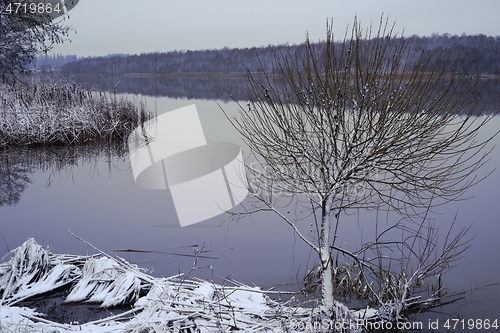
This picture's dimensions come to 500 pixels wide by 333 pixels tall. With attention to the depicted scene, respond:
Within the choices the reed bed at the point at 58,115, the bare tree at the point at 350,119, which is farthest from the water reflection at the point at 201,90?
the bare tree at the point at 350,119

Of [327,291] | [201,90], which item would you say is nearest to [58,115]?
[327,291]

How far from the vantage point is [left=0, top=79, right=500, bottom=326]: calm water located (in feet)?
19.8

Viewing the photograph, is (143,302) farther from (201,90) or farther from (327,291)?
(201,90)

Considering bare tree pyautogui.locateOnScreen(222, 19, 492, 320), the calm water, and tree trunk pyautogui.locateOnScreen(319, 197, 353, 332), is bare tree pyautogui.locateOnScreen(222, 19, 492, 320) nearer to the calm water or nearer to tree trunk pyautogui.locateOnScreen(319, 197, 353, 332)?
tree trunk pyautogui.locateOnScreen(319, 197, 353, 332)

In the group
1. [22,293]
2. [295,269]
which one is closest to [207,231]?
[295,269]

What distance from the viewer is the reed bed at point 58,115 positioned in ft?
44.3

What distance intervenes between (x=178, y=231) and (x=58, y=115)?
7.68 meters

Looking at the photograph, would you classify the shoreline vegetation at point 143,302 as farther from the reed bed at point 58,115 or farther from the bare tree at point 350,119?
the reed bed at point 58,115

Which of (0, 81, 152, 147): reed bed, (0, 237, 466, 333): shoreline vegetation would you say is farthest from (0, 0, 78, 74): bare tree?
(0, 237, 466, 333): shoreline vegetation

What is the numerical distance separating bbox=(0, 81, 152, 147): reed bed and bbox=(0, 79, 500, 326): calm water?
1.43m

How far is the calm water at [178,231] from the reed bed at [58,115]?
1.43m

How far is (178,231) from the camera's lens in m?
8.15

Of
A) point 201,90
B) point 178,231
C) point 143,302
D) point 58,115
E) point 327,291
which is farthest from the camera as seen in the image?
point 201,90

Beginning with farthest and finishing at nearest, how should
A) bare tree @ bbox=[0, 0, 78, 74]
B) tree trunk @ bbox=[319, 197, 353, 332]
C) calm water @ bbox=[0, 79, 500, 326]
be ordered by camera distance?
bare tree @ bbox=[0, 0, 78, 74] → calm water @ bbox=[0, 79, 500, 326] → tree trunk @ bbox=[319, 197, 353, 332]
